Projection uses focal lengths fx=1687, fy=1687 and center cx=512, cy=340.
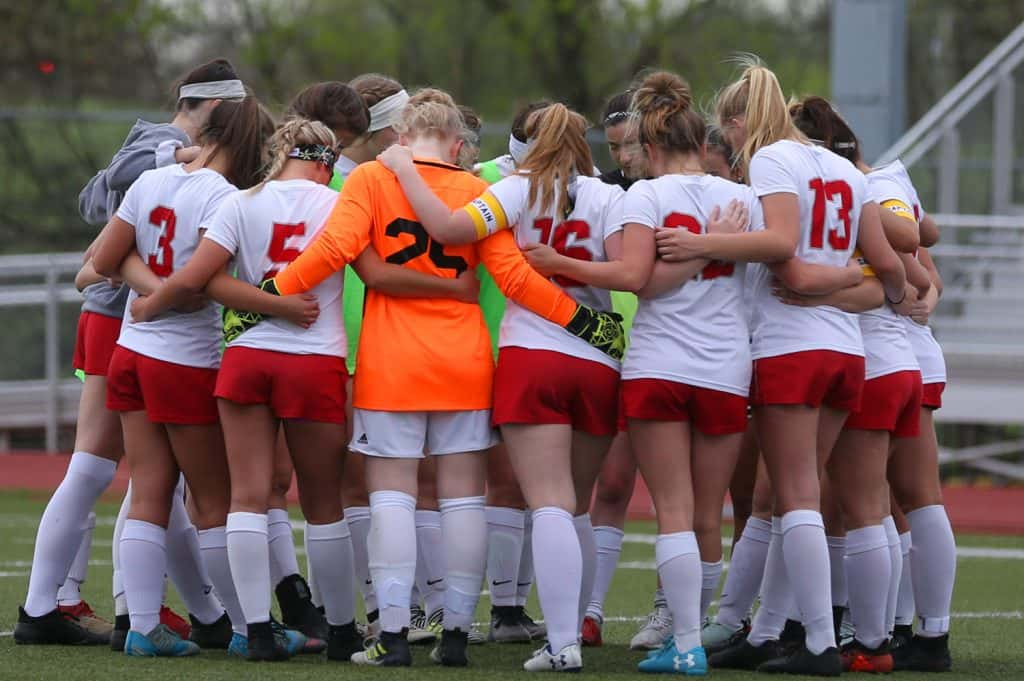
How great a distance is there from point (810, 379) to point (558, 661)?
1.21m

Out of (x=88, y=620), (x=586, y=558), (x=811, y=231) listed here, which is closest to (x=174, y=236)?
(x=88, y=620)

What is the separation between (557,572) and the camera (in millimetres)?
5375

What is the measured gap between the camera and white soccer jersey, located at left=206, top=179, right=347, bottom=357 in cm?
544

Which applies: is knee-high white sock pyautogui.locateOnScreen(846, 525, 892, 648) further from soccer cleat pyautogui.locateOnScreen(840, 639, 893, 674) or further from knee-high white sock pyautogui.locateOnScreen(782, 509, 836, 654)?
knee-high white sock pyautogui.locateOnScreen(782, 509, 836, 654)

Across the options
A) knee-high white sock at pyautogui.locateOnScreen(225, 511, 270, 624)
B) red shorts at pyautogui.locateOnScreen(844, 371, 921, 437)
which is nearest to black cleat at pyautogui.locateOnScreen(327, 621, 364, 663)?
knee-high white sock at pyautogui.locateOnScreen(225, 511, 270, 624)

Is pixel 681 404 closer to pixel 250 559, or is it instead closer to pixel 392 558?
Result: pixel 392 558

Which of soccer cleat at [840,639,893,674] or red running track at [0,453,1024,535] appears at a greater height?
soccer cleat at [840,639,893,674]

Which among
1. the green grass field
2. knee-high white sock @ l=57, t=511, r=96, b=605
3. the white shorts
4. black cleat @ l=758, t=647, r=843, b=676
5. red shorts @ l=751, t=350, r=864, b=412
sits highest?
red shorts @ l=751, t=350, r=864, b=412

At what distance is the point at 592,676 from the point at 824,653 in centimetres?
76

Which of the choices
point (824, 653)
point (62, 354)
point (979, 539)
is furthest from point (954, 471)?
point (824, 653)

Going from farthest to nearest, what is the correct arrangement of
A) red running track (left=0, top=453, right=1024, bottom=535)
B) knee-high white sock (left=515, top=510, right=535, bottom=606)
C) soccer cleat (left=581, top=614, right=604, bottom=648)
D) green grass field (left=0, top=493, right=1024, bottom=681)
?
red running track (left=0, top=453, right=1024, bottom=535) < knee-high white sock (left=515, top=510, right=535, bottom=606) < soccer cleat (left=581, top=614, right=604, bottom=648) < green grass field (left=0, top=493, right=1024, bottom=681)

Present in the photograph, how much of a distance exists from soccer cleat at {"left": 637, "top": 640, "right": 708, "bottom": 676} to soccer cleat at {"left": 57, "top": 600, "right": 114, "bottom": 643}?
2.01 m

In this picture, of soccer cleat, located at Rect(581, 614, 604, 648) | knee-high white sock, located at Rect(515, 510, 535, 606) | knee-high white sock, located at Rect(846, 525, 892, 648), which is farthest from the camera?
knee-high white sock, located at Rect(515, 510, 535, 606)

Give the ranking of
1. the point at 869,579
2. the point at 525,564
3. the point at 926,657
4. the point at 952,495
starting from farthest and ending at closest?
the point at 952,495, the point at 525,564, the point at 926,657, the point at 869,579
